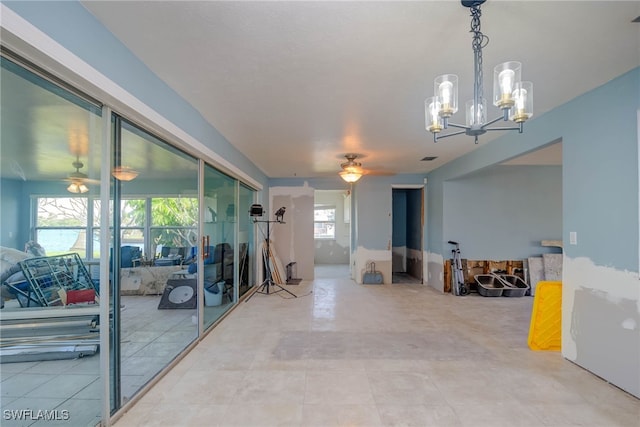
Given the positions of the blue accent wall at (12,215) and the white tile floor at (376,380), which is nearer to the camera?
the blue accent wall at (12,215)

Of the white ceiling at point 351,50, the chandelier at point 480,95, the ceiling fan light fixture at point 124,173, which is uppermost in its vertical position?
the white ceiling at point 351,50

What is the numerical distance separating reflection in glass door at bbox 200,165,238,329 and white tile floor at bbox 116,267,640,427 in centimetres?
38

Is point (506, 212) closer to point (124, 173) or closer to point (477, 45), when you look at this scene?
point (477, 45)

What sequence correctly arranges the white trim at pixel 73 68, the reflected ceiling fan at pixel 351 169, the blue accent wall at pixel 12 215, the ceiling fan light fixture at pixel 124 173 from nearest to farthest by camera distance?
the white trim at pixel 73 68
the blue accent wall at pixel 12 215
the ceiling fan light fixture at pixel 124 173
the reflected ceiling fan at pixel 351 169

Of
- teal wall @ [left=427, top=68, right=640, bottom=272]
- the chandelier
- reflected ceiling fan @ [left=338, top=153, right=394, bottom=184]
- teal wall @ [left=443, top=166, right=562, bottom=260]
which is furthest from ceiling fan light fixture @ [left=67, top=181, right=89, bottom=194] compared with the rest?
teal wall @ [left=443, top=166, right=562, bottom=260]

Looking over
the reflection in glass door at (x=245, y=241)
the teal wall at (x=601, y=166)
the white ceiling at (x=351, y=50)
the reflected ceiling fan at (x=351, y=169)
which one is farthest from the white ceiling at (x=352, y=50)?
the reflection in glass door at (x=245, y=241)

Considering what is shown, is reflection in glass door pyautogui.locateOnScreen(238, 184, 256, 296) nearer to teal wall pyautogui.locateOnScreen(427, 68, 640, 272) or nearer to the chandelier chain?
the chandelier chain

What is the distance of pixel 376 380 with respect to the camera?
8.25ft

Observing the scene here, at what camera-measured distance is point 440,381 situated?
2.50 m

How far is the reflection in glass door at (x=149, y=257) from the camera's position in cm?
210

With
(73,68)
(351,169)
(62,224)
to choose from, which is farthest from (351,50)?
(351,169)

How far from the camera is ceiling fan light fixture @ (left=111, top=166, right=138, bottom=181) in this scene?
2.02 meters

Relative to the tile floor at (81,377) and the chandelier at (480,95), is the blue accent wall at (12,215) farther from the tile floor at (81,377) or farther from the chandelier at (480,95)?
the chandelier at (480,95)

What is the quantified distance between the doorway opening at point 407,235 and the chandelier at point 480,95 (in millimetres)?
5469
